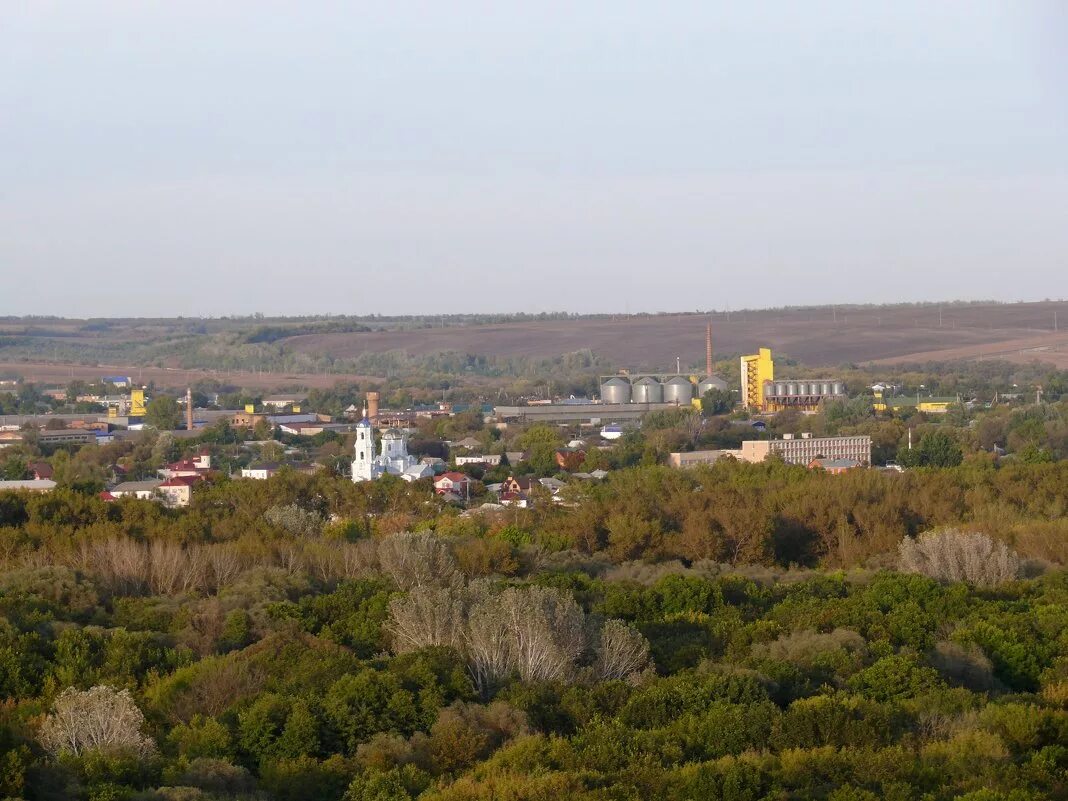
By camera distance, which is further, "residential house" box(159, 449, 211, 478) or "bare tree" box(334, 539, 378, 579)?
"residential house" box(159, 449, 211, 478)

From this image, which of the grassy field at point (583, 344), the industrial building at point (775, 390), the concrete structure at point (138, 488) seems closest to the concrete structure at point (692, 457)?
the concrete structure at point (138, 488)

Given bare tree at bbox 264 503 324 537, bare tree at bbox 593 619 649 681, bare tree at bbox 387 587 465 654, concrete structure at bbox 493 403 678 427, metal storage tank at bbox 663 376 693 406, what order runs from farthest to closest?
metal storage tank at bbox 663 376 693 406 → concrete structure at bbox 493 403 678 427 → bare tree at bbox 264 503 324 537 → bare tree at bbox 387 587 465 654 → bare tree at bbox 593 619 649 681

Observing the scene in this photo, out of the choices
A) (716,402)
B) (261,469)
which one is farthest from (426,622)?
(716,402)

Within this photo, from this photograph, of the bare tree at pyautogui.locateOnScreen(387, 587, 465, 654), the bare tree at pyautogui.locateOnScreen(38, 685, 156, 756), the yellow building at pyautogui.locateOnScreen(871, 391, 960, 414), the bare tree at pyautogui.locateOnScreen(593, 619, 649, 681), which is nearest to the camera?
the bare tree at pyautogui.locateOnScreen(38, 685, 156, 756)

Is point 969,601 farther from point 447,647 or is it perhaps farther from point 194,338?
point 194,338

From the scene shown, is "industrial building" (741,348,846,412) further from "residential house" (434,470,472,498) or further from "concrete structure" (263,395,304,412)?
"residential house" (434,470,472,498)

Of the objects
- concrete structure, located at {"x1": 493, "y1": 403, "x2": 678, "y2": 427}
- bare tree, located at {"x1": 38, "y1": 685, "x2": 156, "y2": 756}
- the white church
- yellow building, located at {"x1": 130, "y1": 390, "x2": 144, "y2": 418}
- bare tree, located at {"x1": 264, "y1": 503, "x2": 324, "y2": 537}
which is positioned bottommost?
concrete structure, located at {"x1": 493, "y1": 403, "x2": 678, "y2": 427}

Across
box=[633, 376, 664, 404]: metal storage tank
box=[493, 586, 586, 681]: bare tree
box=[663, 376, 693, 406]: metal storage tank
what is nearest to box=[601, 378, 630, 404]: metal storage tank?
box=[633, 376, 664, 404]: metal storage tank
